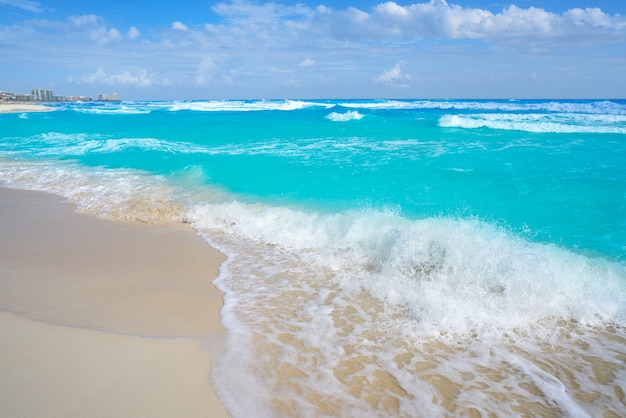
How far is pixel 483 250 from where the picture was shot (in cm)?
540

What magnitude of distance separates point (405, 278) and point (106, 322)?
3522 millimetres

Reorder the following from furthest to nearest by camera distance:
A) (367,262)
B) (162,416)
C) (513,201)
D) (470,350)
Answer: (513,201), (367,262), (470,350), (162,416)

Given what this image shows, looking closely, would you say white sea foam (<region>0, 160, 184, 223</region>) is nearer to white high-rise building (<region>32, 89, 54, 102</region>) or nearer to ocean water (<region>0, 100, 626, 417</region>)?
ocean water (<region>0, 100, 626, 417</region>)

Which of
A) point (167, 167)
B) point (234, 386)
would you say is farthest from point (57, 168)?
point (234, 386)

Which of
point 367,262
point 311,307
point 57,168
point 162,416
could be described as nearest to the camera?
point 162,416

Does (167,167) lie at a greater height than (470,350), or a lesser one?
greater

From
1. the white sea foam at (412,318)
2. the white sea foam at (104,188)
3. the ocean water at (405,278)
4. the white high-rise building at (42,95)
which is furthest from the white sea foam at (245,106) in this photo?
the white sea foam at (412,318)

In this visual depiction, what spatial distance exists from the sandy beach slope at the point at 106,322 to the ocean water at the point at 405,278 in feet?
1.12

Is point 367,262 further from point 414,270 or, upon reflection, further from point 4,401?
point 4,401

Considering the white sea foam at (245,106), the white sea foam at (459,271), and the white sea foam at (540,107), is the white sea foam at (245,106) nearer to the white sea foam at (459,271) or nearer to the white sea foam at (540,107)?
the white sea foam at (540,107)

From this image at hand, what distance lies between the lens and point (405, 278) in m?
5.08

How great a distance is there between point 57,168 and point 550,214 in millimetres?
14628

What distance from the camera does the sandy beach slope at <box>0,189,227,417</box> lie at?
284cm

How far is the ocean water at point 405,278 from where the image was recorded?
3162 mm
